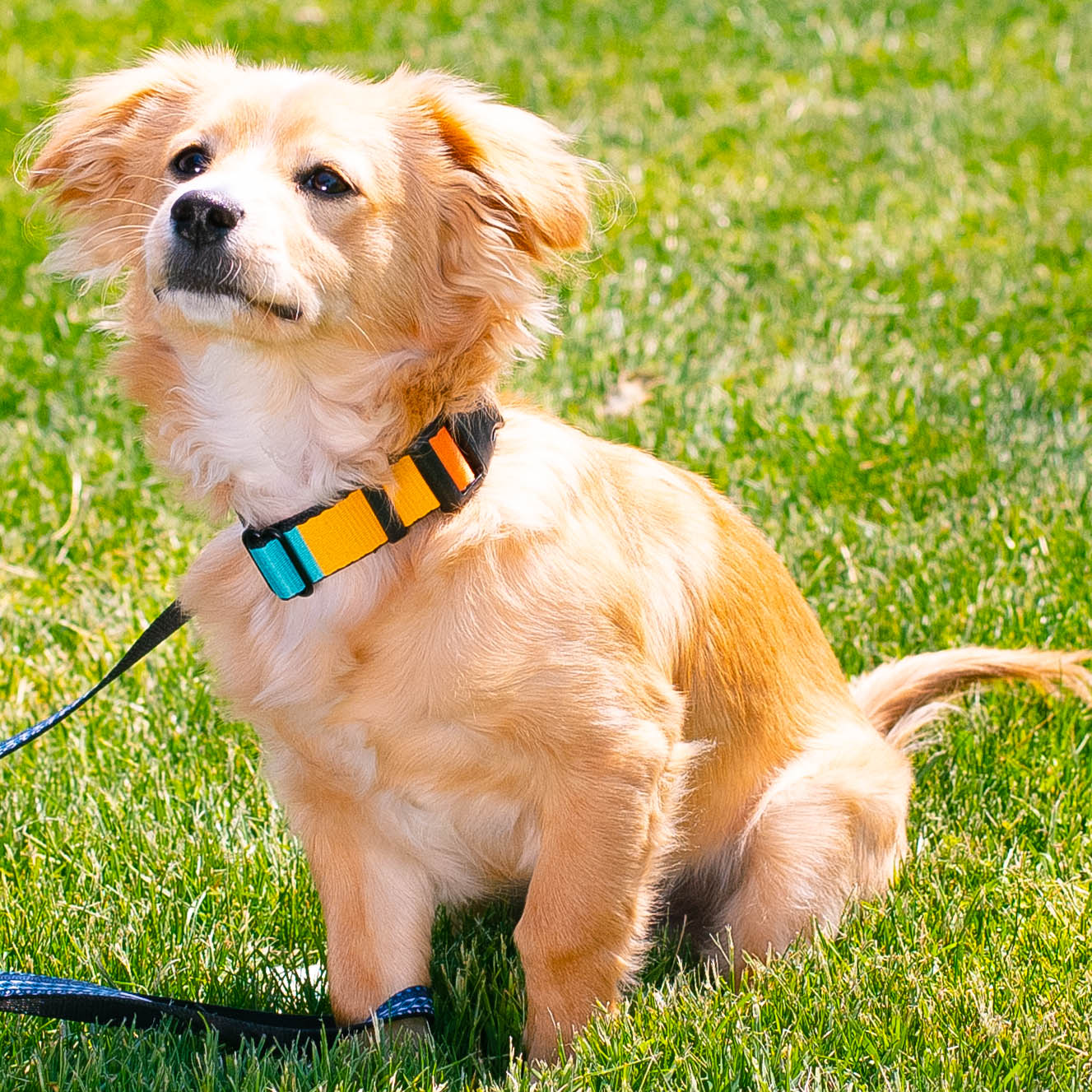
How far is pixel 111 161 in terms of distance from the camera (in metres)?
2.34

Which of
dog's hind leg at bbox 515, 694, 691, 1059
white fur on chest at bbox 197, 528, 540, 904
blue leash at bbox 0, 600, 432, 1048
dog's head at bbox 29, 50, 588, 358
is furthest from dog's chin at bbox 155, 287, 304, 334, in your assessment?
dog's hind leg at bbox 515, 694, 691, 1059

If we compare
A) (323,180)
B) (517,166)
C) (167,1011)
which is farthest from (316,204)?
(167,1011)

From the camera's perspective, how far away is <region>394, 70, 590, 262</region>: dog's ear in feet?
7.13

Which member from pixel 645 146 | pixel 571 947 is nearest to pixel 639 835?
pixel 571 947

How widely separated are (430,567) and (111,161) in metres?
0.92

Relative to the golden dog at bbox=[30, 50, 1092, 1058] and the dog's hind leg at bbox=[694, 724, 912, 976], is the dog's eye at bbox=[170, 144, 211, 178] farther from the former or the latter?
the dog's hind leg at bbox=[694, 724, 912, 976]

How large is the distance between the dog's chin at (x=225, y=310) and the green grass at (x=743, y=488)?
0.65 metres

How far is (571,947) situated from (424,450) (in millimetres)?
778

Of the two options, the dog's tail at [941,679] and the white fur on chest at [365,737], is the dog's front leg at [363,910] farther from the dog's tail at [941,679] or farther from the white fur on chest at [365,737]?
the dog's tail at [941,679]

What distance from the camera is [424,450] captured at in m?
2.11

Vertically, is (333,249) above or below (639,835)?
above

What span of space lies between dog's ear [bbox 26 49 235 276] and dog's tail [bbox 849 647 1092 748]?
1.65m

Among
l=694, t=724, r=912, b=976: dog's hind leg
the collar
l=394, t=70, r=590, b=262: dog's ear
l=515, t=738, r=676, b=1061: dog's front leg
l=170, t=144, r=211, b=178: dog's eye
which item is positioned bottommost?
l=694, t=724, r=912, b=976: dog's hind leg

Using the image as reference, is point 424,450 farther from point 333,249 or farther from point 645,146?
point 645,146
